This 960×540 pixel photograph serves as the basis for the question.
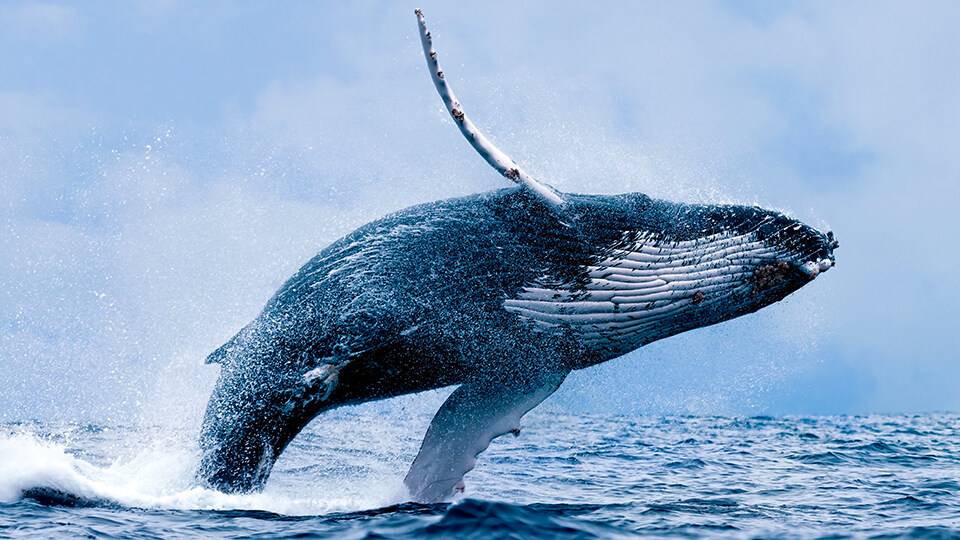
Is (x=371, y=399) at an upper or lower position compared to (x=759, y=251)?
lower

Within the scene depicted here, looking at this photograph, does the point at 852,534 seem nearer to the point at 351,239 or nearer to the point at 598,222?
the point at 598,222

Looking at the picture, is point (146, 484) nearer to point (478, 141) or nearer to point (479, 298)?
point (479, 298)

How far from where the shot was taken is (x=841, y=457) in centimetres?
1691

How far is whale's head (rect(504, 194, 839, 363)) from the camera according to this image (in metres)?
7.48

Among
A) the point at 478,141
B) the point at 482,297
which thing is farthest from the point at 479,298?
the point at 478,141

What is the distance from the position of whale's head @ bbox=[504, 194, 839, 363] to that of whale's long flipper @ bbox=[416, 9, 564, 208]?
0.40m

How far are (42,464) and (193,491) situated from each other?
121 centimetres

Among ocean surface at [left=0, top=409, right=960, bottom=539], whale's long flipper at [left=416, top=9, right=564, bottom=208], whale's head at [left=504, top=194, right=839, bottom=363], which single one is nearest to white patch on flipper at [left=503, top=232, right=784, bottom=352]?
whale's head at [left=504, top=194, right=839, bottom=363]

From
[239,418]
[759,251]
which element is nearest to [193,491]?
[239,418]

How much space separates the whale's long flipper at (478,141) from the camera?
675cm

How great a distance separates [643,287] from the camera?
296 inches

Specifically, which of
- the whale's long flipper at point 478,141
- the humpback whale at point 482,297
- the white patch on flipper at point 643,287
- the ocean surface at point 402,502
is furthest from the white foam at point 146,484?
the whale's long flipper at point 478,141

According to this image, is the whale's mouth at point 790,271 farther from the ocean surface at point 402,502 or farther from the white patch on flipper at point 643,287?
the ocean surface at point 402,502

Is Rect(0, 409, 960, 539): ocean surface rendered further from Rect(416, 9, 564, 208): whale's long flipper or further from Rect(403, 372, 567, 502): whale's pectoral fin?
Rect(416, 9, 564, 208): whale's long flipper
